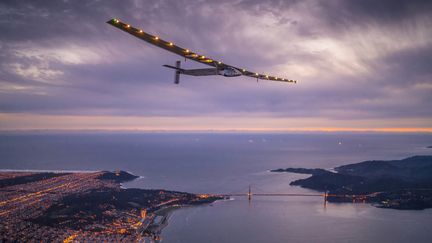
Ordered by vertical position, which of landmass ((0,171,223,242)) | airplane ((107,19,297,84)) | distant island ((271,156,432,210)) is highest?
airplane ((107,19,297,84))

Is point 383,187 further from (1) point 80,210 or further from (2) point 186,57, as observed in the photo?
(2) point 186,57

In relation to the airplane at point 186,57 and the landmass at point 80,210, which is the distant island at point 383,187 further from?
the airplane at point 186,57

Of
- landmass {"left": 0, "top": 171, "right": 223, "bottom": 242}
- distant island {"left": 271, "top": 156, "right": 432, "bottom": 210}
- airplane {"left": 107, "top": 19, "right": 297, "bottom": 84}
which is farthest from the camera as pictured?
distant island {"left": 271, "top": 156, "right": 432, "bottom": 210}

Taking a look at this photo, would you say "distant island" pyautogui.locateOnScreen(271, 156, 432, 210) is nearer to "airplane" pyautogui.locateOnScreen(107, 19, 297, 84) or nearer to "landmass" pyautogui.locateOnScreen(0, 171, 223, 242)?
"landmass" pyautogui.locateOnScreen(0, 171, 223, 242)

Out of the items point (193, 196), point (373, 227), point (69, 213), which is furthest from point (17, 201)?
point (373, 227)

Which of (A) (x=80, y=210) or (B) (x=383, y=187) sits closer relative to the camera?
(A) (x=80, y=210)

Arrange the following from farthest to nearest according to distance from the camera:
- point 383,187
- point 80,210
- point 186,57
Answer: point 383,187, point 80,210, point 186,57

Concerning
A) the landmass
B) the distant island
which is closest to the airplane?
the landmass

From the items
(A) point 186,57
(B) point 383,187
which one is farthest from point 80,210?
(B) point 383,187

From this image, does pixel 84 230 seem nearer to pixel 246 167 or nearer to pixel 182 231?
pixel 182 231
